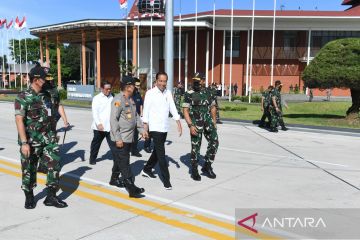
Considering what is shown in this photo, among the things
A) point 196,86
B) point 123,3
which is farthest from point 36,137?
point 123,3

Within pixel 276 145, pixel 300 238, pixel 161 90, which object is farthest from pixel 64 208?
pixel 276 145

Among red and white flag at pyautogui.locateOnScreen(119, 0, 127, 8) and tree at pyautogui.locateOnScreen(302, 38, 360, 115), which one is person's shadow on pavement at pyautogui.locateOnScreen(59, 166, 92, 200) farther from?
red and white flag at pyautogui.locateOnScreen(119, 0, 127, 8)

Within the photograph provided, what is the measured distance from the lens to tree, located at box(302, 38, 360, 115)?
14461 mm

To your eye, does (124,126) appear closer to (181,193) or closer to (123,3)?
(181,193)

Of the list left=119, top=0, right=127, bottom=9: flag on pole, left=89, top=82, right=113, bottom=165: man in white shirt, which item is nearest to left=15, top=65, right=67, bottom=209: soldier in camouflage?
left=89, top=82, right=113, bottom=165: man in white shirt

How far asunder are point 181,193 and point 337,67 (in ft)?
37.2

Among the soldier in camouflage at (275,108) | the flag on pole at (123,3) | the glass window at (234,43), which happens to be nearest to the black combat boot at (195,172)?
the soldier in camouflage at (275,108)

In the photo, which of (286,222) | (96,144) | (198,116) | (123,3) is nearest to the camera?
(286,222)

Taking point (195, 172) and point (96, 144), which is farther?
point (96, 144)

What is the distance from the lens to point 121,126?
5559mm

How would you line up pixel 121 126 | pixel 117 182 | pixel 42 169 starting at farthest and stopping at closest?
1. pixel 42 169
2. pixel 117 182
3. pixel 121 126

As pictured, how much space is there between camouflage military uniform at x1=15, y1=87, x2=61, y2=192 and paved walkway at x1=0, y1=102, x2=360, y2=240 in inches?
18.6

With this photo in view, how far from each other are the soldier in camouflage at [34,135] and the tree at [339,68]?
41.1 feet

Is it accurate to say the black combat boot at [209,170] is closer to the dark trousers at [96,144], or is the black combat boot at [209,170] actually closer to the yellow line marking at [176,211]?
the yellow line marking at [176,211]
